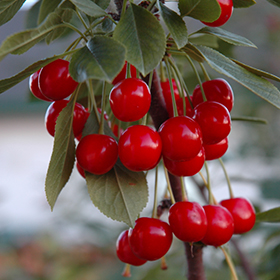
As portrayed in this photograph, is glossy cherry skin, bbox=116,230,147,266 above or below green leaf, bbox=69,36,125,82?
below

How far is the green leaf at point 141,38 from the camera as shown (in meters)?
0.43

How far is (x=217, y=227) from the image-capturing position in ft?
2.00

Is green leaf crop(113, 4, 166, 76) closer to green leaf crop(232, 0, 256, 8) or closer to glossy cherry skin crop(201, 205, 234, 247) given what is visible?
green leaf crop(232, 0, 256, 8)

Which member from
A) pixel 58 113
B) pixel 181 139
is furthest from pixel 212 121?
pixel 58 113

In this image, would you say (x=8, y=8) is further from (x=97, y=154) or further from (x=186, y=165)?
(x=186, y=165)

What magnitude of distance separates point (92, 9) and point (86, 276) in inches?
69.7

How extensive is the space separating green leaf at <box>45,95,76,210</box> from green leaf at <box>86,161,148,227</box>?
0.04 meters

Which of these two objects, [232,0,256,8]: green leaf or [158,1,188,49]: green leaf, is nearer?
[158,1,188,49]: green leaf

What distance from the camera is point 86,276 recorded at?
1962mm


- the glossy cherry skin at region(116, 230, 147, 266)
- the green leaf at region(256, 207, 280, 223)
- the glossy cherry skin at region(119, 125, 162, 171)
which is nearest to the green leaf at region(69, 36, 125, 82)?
the glossy cherry skin at region(119, 125, 162, 171)

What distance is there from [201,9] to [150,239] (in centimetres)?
38

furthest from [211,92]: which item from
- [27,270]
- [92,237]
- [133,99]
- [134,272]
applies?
[27,270]

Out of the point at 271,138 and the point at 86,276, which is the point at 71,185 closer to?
the point at 86,276

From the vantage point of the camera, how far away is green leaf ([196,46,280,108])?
1.57 feet
